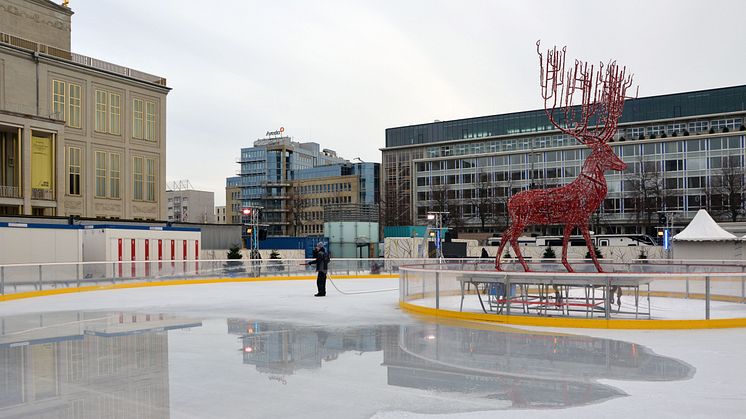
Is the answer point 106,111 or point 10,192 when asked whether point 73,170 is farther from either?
point 106,111

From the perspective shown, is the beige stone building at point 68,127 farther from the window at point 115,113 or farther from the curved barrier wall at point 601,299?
the curved barrier wall at point 601,299

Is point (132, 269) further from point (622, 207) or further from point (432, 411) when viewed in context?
point (622, 207)

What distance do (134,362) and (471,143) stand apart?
95.6m

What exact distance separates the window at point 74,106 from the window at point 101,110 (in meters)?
1.53

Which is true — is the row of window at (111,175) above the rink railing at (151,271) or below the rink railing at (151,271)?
above

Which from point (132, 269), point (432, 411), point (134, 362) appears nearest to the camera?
point (432, 411)

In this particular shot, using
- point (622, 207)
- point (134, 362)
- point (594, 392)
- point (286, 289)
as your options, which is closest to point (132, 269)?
A: point (286, 289)

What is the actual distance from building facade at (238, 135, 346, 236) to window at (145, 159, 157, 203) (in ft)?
259

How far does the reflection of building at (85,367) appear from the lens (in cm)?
775

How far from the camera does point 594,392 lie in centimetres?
844

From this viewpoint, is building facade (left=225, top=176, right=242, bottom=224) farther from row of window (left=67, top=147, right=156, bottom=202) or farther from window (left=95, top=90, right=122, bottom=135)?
window (left=95, top=90, right=122, bottom=135)

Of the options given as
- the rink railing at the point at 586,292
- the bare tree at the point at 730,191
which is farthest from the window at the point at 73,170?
the bare tree at the point at 730,191

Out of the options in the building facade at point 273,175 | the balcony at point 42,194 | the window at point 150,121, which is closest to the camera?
the balcony at point 42,194

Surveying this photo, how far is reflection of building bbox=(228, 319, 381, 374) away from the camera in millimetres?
10648
